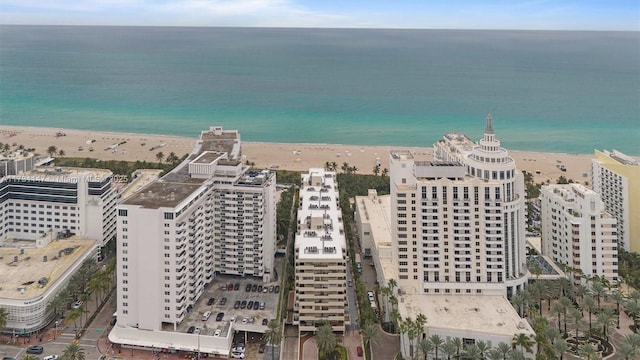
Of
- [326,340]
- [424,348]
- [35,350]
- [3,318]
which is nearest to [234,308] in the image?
[326,340]

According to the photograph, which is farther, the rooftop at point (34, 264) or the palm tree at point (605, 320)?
the rooftop at point (34, 264)

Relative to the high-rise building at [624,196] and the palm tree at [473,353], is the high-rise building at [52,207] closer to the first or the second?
the palm tree at [473,353]

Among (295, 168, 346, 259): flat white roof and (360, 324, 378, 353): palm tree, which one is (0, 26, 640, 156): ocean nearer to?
(295, 168, 346, 259): flat white roof

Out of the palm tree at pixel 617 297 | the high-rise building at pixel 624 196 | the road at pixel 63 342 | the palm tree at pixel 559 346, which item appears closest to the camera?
the palm tree at pixel 559 346

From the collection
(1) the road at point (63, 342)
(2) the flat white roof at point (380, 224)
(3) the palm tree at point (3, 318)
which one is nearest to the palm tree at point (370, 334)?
(2) the flat white roof at point (380, 224)

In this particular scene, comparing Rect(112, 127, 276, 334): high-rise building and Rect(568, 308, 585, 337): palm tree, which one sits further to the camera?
Rect(112, 127, 276, 334): high-rise building

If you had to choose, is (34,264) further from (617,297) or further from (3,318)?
(617,297)

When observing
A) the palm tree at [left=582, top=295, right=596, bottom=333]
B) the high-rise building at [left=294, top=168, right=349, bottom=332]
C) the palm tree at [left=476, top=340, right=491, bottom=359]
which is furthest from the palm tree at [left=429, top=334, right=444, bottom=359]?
the palm tree at [left=582, top=295, right=596, bottom=333]
